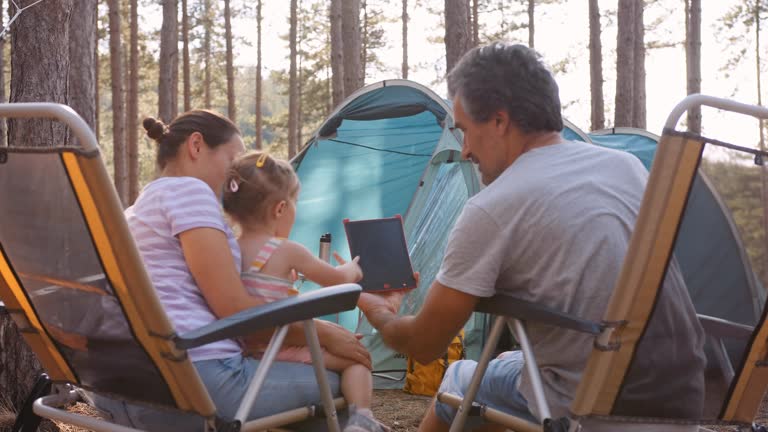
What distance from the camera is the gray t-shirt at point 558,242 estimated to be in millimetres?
1964

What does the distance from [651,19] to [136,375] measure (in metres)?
21.3

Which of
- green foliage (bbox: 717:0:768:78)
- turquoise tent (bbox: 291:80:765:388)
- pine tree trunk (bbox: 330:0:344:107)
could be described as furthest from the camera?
green foliage (bbox: 717:0:768:78)

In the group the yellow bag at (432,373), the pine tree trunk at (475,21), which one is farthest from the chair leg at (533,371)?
the pine tree trunk at (475,21)

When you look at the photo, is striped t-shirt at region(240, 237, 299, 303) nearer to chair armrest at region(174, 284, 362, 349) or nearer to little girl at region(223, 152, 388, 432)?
little girl at region(223, 152, 388, 432)

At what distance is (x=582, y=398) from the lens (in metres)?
1.88

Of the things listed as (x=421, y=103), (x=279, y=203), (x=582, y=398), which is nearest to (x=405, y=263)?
(x=279, y=203)

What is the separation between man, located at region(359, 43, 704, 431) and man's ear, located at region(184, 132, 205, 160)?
757 millimetres

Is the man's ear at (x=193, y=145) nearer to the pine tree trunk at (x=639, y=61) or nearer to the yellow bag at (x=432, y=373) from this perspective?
the yellow bag at (x=432, y=373)

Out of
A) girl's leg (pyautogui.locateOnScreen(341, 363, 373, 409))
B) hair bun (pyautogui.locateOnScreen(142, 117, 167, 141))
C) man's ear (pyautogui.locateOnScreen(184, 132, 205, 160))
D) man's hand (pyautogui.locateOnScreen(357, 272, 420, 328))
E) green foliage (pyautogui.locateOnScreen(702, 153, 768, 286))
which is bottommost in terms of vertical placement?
girl's leg (pyautogui.locateOnScreen(341, 363, 373, 409))

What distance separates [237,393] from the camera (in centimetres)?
206

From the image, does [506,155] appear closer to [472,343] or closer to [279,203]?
[279,203]

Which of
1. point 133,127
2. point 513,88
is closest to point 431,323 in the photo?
point 513,88

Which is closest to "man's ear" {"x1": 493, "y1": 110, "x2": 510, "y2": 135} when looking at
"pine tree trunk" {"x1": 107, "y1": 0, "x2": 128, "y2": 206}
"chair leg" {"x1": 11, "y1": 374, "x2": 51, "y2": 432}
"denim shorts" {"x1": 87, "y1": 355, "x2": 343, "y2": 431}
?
"denim shorts" {"x1": 87, "y1": 355, "x2": 343, "y2": 431}

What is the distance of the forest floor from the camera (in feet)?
11.8
